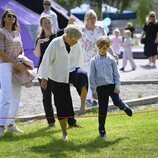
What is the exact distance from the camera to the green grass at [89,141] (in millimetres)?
6855

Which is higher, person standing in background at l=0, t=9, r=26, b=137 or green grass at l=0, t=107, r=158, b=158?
person standing in background at l=0, t=9, r=26, b=137

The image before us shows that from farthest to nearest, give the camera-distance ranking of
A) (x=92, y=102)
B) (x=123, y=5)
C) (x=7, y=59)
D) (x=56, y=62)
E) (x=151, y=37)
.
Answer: (x=123, y=5) → (x=151, y=37) → (x=92, y=102) → (x=7, y=59) → (x=56, y=62)

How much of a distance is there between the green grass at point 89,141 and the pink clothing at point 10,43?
1186 millimetres

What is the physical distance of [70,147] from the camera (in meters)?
7.21

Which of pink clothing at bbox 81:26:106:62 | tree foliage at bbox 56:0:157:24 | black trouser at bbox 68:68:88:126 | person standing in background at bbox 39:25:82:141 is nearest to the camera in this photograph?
person standing in background at bbox 39:25:82:141

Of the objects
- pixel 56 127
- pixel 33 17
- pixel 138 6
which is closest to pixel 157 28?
pixel 33 17

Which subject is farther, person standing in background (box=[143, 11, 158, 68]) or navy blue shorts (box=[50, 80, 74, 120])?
person standing in background (box=[143, 11, 158, 68])

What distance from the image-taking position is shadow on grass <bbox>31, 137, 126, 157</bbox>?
695 cm

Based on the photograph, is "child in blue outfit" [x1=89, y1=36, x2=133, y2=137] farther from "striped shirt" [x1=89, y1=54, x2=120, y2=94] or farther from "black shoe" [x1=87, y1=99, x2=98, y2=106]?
"black shoe" [x1=87, y1=99, x2=98, y2=106]

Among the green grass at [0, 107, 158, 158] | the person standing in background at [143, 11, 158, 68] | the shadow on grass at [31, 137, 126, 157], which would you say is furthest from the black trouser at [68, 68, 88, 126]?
the person standing in background at [143, 11, 158, 68]

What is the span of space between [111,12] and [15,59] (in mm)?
45647

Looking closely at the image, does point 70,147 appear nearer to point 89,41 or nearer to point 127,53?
point 89,41

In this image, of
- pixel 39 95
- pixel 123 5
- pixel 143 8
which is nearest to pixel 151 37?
pixel 39 95

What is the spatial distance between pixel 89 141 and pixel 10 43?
1834 mm
